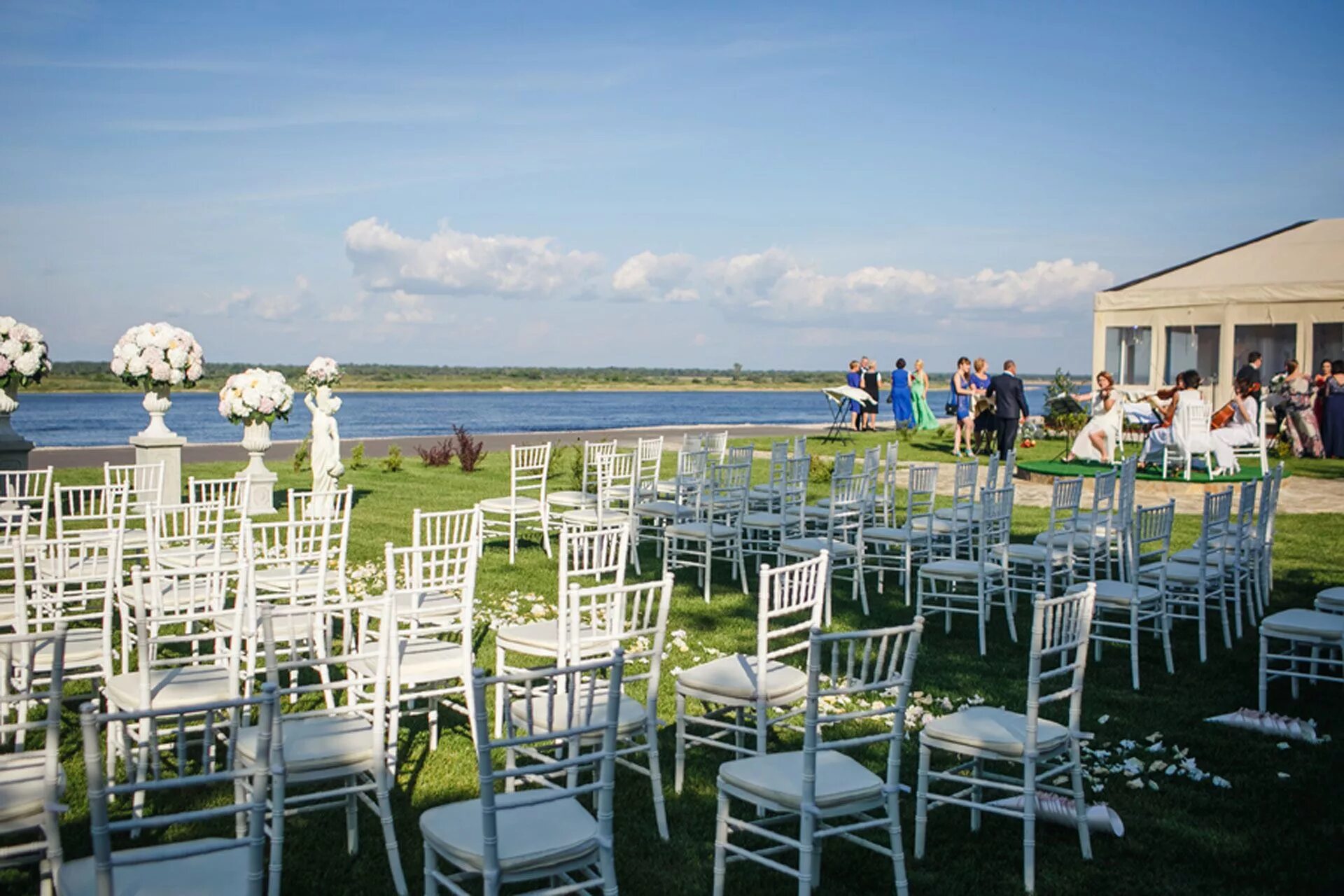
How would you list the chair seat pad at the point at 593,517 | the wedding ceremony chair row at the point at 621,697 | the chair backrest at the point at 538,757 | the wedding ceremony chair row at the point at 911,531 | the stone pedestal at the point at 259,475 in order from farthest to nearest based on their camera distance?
the stone pedestal at the point at 259,475, the chair seat pad at the point at 593,517, the wedding ceremony chair row at the point at 911,531, the wedding ceremony chair row at the point at 621,697, the chair backrest at the point at 538,757

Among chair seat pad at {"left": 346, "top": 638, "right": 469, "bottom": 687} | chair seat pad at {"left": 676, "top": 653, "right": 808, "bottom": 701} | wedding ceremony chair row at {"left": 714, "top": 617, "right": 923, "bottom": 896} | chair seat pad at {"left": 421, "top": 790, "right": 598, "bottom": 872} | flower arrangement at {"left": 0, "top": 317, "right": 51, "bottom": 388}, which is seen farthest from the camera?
flower arrangement at {"left": 0, "top": 317, "right": 51, "bottom": 388}

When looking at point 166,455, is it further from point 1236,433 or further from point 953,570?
point 1236,433

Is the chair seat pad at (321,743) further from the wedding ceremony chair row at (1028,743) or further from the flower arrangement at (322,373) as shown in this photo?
the flower arrangement at (322,373)

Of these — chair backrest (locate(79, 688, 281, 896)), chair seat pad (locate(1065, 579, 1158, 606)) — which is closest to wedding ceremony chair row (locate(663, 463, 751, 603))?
chair seat pad (locate(1065, 579, 1158, 606))

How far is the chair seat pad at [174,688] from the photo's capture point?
14.8 feet

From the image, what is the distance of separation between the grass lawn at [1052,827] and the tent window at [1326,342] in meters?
17.0

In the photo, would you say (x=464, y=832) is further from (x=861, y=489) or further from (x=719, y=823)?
(x=861, y=489)

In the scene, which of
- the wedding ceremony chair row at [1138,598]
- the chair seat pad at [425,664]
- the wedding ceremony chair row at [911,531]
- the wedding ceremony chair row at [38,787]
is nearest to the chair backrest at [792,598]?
the chair seat pad at [425,664]

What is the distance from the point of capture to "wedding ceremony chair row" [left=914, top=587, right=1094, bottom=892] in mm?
4160

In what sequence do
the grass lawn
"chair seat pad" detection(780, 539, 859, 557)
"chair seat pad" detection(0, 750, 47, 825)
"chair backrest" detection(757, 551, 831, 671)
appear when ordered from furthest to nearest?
"chair seat pad" detection(780, 539, 859, 557), "chair backrest" detection(757, 551, 831, 671), the grass lawn, "chair seat pad" detection(0, 750, 47, 825)

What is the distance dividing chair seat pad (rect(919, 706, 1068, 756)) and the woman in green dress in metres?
20.8

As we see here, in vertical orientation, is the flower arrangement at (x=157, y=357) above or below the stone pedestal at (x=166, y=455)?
above

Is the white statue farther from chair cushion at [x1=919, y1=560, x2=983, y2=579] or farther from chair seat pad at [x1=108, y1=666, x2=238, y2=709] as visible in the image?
chair seat pad at [x1=108, y1=666, x2=238, y2=709]

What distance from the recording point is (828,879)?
4.06 metres
